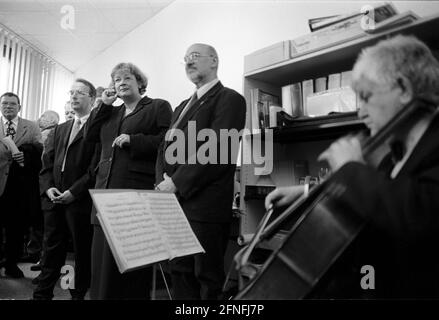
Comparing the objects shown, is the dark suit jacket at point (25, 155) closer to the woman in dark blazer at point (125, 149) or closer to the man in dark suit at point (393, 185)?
the woman in dark blazer at point (125, 149)

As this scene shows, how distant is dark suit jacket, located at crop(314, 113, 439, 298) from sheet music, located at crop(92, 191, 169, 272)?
35cm

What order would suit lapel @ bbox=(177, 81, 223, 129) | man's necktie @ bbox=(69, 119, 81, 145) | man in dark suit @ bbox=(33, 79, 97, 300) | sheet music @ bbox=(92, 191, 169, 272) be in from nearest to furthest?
sheet music @ bbox=(92, 191, 169, 272) → suit lapel @ bbox=(177, 81, 223, 129) → man in dark suit @ bbox=(33, 79, 97, 300) → man's necktie @ bbox=(69, 119, 81, 145)

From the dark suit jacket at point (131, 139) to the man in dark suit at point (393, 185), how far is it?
0.74m

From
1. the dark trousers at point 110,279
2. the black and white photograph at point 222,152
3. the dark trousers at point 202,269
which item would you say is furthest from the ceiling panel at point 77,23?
the dark trousers at point 202,269

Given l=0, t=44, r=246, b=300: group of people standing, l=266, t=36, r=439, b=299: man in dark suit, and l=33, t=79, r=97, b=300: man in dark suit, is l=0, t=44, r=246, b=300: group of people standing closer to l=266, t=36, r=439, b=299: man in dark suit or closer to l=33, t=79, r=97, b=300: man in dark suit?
l=33, t=79, r=97, b=300: man in dark suit

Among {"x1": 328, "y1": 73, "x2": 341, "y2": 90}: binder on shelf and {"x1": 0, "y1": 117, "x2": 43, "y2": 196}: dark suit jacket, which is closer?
{"x1": 328, "y1": 73, "x2": 341, "y2": 90}: binder on shelf

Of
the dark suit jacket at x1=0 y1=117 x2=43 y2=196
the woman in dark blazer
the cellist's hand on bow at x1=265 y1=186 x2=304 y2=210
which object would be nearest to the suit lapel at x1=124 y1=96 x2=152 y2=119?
the woman in dark blazer

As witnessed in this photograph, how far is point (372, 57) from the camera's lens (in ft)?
2.06

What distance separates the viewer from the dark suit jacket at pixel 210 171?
40.4 inches

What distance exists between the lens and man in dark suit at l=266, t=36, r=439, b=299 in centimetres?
51

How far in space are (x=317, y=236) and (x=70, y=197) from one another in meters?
1.27

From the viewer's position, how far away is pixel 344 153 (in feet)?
1.81

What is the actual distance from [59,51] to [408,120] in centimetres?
179

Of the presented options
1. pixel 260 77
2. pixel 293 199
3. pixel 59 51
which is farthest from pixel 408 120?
pixel 59 51
